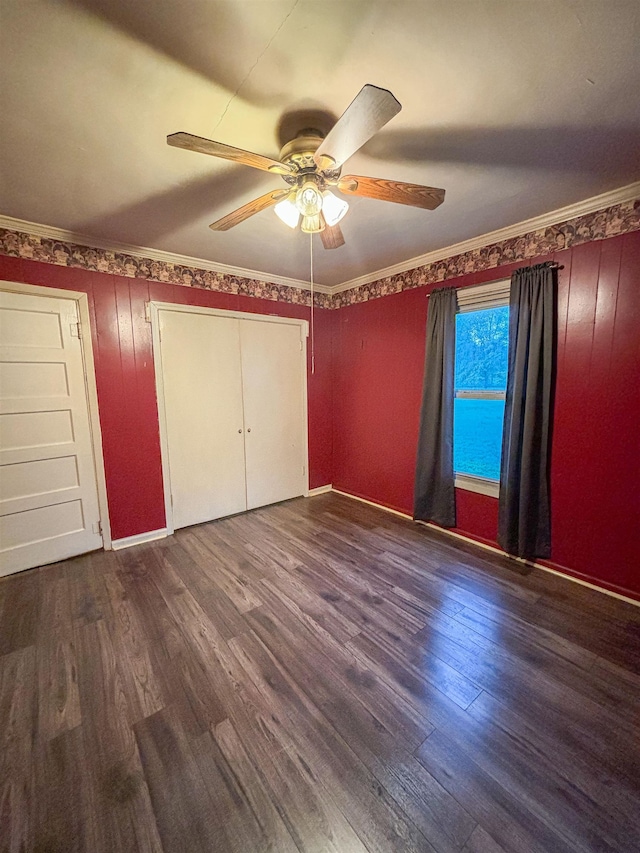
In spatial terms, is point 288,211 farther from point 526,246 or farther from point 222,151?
point 526,246

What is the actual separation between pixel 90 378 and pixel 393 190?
252 centimetres

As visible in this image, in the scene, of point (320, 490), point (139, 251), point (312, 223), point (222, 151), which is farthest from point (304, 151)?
point (320, 490)

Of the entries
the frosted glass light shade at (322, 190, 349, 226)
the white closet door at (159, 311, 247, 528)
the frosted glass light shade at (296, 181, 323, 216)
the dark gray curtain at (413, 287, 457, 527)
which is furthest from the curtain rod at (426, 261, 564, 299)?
the white closet door at (159, 311, 247, 528)

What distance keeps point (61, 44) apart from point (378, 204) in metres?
1.54

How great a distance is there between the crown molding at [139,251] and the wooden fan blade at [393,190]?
2.02 metres

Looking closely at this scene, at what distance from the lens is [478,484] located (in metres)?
2.78

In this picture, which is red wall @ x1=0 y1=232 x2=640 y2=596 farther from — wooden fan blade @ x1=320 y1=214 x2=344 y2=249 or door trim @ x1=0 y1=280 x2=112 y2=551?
wooden fan blade @ x1=320 y1=214 x2=344 y2=249

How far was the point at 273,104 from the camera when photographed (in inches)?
50.9

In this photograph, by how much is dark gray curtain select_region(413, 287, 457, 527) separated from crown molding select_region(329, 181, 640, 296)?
0.32 m

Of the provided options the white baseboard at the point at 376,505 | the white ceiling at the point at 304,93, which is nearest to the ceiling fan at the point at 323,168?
the white ceiling at the point at 304,93

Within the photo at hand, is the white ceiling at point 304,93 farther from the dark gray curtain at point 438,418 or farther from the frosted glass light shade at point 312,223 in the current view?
the dark gray curtain at point 438,418

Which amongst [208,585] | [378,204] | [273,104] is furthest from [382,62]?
[208,585]

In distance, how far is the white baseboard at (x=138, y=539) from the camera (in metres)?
2.79

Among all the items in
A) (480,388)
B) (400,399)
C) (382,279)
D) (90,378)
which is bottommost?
(400,399)
